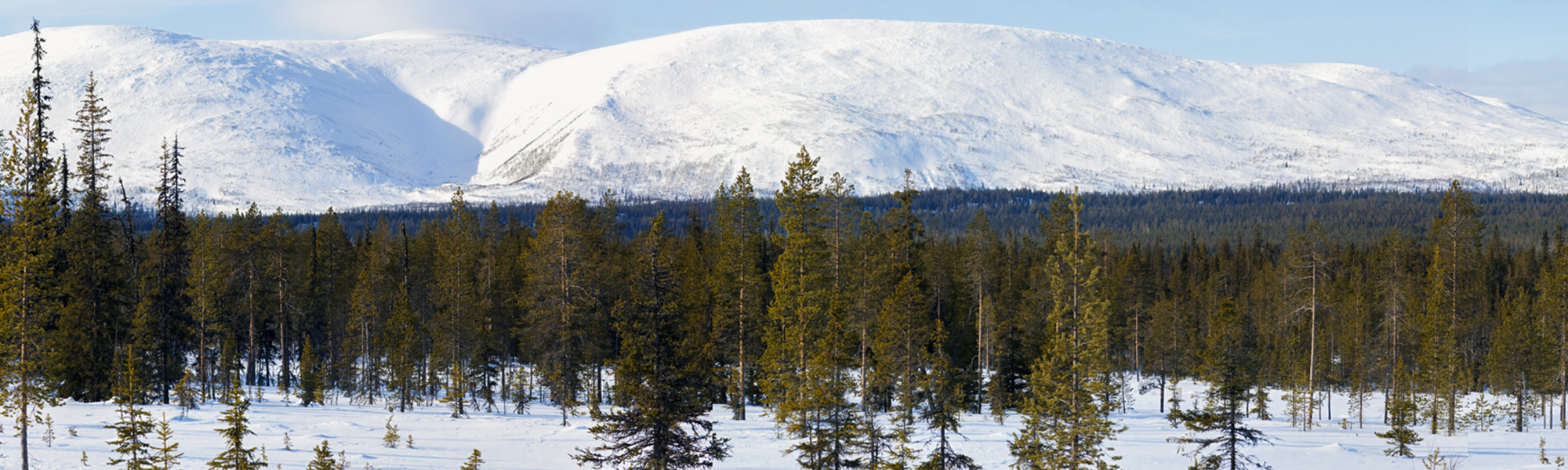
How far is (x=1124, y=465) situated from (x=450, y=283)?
34179mm

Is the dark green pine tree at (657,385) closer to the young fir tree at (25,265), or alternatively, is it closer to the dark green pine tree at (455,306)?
the young fir tree at (25,265)

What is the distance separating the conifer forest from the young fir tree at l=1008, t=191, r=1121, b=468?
0.09 meters

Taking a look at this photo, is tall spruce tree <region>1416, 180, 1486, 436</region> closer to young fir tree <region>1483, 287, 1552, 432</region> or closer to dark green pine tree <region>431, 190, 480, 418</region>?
young fir tree <region>1483, 287, 1552, 432</region>

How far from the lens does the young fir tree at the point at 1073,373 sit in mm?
27375

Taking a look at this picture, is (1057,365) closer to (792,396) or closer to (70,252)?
(792,396)

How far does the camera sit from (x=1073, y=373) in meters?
27.6

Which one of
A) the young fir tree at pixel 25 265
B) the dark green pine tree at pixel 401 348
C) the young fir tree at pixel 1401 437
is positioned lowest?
the young fir tree at pixel 1401 437

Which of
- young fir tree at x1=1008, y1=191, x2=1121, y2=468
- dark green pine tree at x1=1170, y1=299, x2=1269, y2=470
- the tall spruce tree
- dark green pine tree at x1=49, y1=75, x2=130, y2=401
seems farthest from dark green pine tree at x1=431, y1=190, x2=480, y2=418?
the tall spruce tree

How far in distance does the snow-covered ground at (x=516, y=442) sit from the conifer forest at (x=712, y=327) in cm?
113

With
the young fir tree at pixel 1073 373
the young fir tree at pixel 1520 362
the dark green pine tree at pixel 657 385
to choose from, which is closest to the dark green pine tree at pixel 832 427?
the dark green pine tree at pixel 657 385

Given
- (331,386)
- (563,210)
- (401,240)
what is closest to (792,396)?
(563,210)

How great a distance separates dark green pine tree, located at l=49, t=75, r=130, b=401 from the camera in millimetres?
36969

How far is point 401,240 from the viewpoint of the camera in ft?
230

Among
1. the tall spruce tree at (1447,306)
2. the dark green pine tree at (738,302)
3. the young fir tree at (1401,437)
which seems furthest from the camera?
the tall spruce tree at (1447,306)
